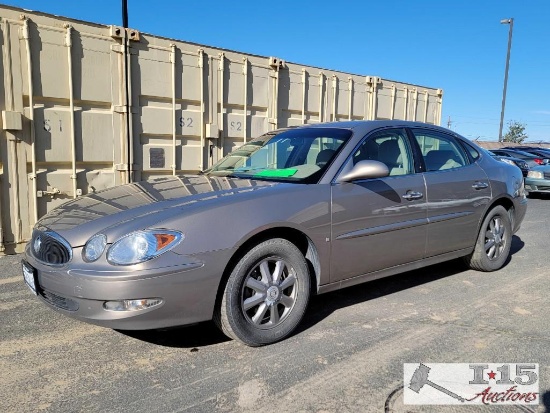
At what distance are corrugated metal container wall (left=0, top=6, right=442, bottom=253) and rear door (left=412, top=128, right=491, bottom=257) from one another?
11.9ft

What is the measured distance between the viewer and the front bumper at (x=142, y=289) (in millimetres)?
2674

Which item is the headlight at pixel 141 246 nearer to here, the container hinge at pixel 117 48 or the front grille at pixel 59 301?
the front grille at pixel 59 301

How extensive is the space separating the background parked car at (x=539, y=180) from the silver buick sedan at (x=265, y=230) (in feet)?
30.1

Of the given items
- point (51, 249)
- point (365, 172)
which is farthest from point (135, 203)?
point (365, 172)

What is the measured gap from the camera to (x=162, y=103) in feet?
21.8

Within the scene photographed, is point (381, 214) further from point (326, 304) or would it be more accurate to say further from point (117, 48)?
point (117, 48)

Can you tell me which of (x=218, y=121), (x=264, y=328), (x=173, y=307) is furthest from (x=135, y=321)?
(x=218, y=121)

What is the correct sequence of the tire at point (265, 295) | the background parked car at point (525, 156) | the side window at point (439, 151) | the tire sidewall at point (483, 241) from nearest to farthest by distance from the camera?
1. the tire at point (265, 295)
2. the side window at point (439, 151)
3. the tire sidewall at point (483, 241)
4. the background parked car at point (525, 156)

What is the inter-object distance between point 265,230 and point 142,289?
0.89m

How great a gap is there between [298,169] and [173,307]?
1.53 m

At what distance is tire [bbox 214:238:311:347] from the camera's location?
3012mm

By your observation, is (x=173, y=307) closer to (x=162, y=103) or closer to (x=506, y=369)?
(x=506, y=369)

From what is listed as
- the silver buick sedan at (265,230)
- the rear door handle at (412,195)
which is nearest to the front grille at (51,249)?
the silver buick sedan at (265,230)

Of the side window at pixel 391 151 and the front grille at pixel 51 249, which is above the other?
the side window at pixel 391 151
